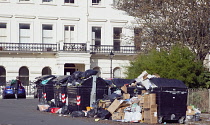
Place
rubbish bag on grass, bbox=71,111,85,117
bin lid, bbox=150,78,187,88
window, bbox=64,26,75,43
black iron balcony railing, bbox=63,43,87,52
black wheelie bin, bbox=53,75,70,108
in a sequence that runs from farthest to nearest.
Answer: window, bbox=64,26,75,43 → black iron balcony railing, bbox=63,43,87,52 → black wheelie bin, bbox=53,75,70,108 → rubbish bag on grass, bbox=71,111,85,117 → bin lid, bbox=150,78,187,88

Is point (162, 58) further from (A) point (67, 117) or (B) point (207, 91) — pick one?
(A) point (67, 117)

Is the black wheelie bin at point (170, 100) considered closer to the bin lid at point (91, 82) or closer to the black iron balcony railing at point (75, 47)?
the bin lid at point (91, 82)

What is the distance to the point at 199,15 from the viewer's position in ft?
99.2

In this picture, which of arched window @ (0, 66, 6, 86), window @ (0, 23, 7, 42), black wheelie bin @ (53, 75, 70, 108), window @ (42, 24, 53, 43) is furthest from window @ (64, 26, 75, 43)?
black wheelie bin @ (53, 75, 70, 108)

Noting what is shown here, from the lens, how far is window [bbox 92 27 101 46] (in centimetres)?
4628

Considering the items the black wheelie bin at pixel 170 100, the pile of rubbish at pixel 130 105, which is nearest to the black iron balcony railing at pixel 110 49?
the pile of rubbish at pixel 130 105

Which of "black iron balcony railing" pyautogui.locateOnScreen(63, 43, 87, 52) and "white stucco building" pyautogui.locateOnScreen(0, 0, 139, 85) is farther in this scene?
"black iron balcony railing" pyautogui.locateOnScreen(63, 43, 87, 52)

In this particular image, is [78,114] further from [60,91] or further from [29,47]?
[29,47]

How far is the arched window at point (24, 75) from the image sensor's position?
1735 inches

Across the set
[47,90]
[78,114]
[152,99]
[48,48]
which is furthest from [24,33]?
[152,99]

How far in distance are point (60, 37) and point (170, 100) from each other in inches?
1025

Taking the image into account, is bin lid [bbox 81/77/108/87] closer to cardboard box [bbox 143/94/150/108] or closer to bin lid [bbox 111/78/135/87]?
bin lid [bbox 111/78/135/87]

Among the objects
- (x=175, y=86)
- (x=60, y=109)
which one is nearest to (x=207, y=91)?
(x=175, y=86)

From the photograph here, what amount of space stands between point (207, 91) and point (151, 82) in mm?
5475
